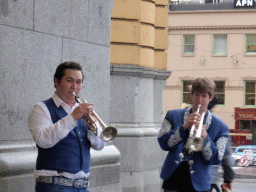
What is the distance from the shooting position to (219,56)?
1443 inches

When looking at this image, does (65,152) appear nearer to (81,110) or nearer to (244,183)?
(81,110)

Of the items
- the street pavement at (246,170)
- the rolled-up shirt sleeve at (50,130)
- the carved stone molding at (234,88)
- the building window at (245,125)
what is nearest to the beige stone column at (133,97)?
the rolled-up shirt sleeve at (50,130)

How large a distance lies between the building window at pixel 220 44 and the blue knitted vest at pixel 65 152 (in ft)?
110

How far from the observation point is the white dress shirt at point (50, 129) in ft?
12.2

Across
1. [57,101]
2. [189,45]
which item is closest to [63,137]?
[57,101]

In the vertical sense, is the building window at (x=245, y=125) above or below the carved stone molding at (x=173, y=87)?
below

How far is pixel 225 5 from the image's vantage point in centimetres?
3800

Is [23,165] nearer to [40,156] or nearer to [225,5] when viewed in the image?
[40,156]

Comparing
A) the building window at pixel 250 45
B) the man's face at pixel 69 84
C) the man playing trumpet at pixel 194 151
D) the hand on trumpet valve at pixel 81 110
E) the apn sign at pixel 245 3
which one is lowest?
the man playing trumpet at pixel 194 151

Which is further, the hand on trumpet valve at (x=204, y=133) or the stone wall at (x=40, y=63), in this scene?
the stone wall at (x=40, y=63)

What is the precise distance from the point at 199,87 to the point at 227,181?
1944 mm

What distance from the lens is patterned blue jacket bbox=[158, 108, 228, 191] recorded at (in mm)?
4281

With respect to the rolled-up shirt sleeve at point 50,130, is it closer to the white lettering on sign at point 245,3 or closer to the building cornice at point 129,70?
the building cornice at point 129,70

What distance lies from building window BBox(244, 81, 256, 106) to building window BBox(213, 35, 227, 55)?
268 cm
